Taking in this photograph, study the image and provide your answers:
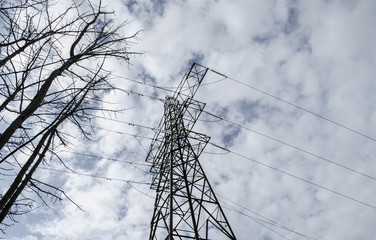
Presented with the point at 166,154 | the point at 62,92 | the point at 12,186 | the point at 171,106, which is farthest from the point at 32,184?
the point at 171,106

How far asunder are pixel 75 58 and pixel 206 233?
579 cm

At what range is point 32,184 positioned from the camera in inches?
105

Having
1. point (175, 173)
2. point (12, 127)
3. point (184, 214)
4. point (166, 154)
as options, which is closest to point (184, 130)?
point (166, 154)

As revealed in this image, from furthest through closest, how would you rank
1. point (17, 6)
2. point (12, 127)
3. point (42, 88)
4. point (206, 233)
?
point (206, 233)
point (17, 6)
point (42, 88)
point (12, 127)

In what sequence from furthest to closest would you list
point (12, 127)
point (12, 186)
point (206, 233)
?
point (206, 233), point (12, 127), point (12, 186)

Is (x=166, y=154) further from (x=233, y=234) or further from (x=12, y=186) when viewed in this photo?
(x=12, y=186)

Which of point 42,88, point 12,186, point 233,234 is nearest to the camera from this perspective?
point 12,186

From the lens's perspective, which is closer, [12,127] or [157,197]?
[12,127]

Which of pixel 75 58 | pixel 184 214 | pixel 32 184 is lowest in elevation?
pixel 32 184

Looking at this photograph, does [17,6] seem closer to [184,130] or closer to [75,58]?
[75,58]

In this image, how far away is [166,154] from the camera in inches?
365

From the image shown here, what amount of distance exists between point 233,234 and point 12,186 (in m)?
5.61

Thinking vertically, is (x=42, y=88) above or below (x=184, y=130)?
below

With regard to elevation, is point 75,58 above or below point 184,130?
below
